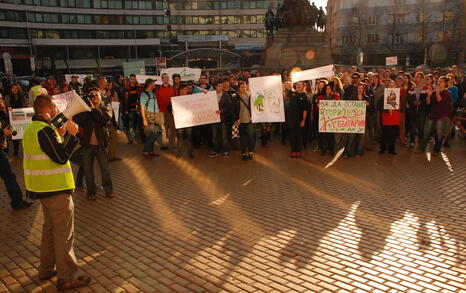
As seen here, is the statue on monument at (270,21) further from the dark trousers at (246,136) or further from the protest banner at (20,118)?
the protest banner at (20,118)

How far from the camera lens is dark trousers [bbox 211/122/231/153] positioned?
11.7 m

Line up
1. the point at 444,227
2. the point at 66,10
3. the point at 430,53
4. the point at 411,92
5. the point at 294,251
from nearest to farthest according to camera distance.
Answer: the point at 294,251, the point at 444,227, the point at 411,92, the point at 430,53, the point at 66,10

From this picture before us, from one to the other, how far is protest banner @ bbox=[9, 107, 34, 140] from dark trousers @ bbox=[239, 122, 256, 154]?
5.29 metres

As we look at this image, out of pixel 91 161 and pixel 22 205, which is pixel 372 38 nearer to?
pixel 91 161

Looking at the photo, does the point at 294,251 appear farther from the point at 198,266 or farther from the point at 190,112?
the point at 190,112

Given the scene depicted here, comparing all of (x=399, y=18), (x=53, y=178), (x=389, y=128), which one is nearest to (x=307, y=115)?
(x=389, y=128)

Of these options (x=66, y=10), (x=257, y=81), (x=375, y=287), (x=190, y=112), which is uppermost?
(x=66, y=10)

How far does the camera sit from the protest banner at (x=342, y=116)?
432 inches

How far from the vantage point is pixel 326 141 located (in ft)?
38.0

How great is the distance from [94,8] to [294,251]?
84668 millimetres

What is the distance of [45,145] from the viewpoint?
448 cm

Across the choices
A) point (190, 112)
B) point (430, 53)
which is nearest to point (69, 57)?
point (430, 53)

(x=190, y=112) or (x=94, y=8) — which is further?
(x=94, y=8)

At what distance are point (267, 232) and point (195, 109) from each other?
551 centimetres
